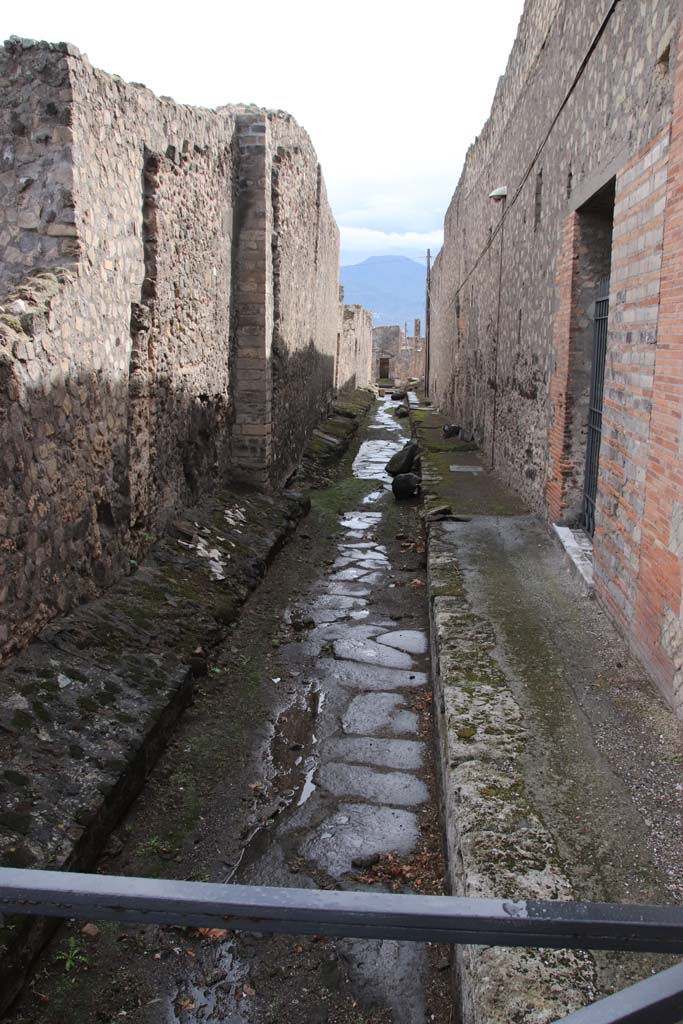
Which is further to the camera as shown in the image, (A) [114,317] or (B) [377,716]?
(A) [114,317]

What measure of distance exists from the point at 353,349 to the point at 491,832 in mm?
25053

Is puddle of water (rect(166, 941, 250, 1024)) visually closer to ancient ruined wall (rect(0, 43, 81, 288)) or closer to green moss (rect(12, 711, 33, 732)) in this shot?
green moss (rect(12, 711, 33, 732))

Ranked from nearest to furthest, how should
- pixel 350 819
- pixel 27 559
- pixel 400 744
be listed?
pixel 350 819 → pixel 27 559 → pixel 400 744

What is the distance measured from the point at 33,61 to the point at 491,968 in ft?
15.1

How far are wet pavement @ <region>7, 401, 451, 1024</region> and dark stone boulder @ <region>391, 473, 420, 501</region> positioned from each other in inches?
158

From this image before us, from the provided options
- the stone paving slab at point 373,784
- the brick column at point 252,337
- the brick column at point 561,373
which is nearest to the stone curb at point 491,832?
the stone paving slab at point 373,784

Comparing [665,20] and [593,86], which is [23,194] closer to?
[665,20]

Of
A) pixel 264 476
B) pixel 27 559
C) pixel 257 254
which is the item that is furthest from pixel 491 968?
pixel 257 254

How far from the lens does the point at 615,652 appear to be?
405cm

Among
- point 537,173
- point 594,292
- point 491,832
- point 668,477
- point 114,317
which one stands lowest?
point 491,832

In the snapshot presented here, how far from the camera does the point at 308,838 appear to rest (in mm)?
3277

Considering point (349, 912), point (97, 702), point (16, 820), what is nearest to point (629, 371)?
point (97, 702)

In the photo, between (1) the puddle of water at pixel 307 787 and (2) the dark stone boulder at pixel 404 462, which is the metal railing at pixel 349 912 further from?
(2) the dark stone boulder at pixel 404 462

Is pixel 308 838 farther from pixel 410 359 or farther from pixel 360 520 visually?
pixel 410 359
